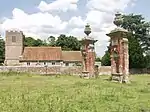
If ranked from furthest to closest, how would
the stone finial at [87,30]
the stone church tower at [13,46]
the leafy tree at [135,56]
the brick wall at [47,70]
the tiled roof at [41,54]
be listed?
the stone church tower at [13,46]
the tiled roof at [41,54]
the leafy tree at [135,56]
the brick wall at [47,70]
the stone finial at [87,30]

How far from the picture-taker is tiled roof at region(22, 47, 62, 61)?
244 feet

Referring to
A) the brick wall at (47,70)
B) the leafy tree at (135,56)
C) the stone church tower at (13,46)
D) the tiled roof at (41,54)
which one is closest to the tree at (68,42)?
the stone church tower at (13,46)

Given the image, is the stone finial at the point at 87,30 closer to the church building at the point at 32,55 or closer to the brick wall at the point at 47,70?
the brick wall at the point at 47,70

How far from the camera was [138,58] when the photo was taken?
6600 cm

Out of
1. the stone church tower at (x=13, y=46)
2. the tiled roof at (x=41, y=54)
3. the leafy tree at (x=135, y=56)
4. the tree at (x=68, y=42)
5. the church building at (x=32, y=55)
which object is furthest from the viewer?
the tree at (x=68, y=42)

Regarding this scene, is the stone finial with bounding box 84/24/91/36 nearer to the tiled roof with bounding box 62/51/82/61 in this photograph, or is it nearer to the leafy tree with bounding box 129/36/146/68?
the leafy tree with bounding box 129/36/146/68

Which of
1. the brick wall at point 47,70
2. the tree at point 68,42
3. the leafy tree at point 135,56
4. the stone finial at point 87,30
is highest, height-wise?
the tree at point 68,42

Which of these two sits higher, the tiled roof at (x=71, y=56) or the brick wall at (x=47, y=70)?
the tiled roof at (x=71, y=56)

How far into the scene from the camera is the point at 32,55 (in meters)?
74.8

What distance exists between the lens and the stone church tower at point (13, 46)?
7794 cm

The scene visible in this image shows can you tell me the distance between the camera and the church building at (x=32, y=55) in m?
74.2

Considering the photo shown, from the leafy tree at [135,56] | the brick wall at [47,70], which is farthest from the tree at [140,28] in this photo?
the brick wall at [47,70]

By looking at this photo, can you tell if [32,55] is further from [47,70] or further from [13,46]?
[47,70]

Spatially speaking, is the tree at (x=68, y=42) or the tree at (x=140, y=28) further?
the tree at (x=68, y=42)
